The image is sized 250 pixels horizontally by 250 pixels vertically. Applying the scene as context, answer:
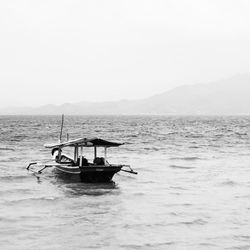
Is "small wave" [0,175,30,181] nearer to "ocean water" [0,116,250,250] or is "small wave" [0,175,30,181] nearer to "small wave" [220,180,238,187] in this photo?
"ocean water" [0,116,250,250]

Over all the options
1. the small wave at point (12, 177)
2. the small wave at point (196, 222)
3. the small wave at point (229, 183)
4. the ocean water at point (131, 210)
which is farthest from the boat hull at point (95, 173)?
the small wave at point (196, 222)

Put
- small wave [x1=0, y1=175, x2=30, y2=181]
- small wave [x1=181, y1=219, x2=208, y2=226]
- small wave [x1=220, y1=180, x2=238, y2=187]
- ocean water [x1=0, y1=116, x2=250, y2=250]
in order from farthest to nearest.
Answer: small wave [x1=0, y1=175, x2=30, y2=181], small wave [x1=220, y1=180, x2=238, y2=187], small wave [x1=181, y1=219, x2=208, y2=226], ocean water [x1=0, y1=116, x2=250, y2=250]

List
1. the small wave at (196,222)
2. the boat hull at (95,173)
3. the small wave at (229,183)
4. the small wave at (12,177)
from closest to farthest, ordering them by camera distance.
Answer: the small wave at (196,222), the boat hull at (95,173), the small wave at (229,183), the small wave at (12,177)

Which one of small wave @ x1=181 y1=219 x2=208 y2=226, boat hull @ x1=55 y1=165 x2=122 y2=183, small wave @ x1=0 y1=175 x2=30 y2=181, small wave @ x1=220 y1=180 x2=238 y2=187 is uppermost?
boat hull @ x1=55 y1=165 x2=122 y2=183

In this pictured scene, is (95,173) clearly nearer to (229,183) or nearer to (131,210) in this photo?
(131,210)

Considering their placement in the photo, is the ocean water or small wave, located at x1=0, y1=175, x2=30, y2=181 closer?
the ocean water

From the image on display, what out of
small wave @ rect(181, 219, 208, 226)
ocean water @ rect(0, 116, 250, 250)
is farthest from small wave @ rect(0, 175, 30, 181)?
small wave @ rect(181, 219, 208, 226)

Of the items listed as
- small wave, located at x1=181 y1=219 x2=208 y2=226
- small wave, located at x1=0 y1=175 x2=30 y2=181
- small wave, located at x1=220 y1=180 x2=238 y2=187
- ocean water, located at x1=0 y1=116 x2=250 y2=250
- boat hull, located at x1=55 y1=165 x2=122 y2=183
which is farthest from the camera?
small wave, located at x1=0 y1=175 x2=30 y2=181

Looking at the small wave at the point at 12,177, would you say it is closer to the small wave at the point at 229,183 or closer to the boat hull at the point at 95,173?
the boat hull at the point at 95,173

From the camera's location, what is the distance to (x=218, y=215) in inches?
831

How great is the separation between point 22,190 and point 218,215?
39.6 ft

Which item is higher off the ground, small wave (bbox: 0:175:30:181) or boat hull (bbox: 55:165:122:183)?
boat hull (bbox: 55:165:122:183)

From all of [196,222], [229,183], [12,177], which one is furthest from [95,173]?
[196,222]

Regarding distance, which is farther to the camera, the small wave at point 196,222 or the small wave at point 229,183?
the small wave at point 229,183
